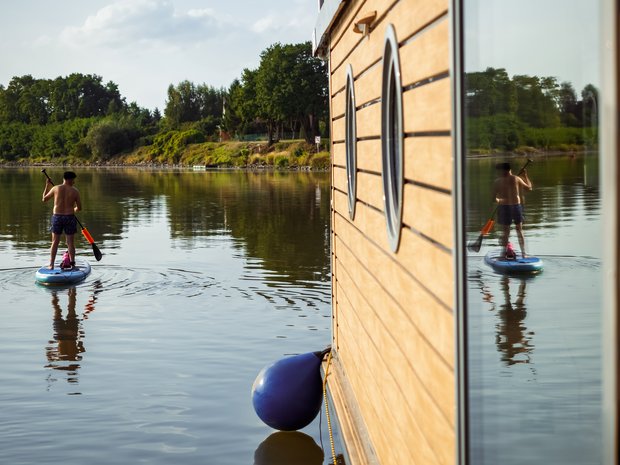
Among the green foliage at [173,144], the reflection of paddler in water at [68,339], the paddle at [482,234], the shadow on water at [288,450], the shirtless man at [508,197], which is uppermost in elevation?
the green foliage at [173,144]

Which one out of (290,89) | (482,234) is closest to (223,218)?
(482,234)

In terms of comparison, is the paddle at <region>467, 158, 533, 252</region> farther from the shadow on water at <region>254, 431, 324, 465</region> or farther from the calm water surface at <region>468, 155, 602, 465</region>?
the shadow on water at <region>254, 431, 324, 465</region>

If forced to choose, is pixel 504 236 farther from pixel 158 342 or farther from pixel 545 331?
pixel 158 342

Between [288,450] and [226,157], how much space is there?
81.6m

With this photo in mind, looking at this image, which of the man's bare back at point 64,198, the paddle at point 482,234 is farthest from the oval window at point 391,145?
the man's bare back at point 64,198

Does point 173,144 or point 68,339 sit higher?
point 173,144

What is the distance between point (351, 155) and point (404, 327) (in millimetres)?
2325

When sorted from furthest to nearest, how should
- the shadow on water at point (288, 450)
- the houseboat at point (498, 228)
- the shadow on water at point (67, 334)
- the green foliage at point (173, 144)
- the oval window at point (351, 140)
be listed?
the green foliage at point (173, 144), the shadow on water at point (67, 334), the shadow on water at point (288, 450), the oval window at point (351, 140), the houseboat at point (498, 228)

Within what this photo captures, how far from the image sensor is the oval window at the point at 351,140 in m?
5.55

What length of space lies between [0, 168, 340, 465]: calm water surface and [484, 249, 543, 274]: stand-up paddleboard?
172 inches

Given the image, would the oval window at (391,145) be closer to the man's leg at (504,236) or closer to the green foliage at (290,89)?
the man's leg at (504,236)

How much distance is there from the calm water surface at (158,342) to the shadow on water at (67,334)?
2 centimetres

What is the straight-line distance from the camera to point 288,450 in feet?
21.6

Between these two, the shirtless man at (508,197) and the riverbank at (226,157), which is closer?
the shirtless man at (508,197)
